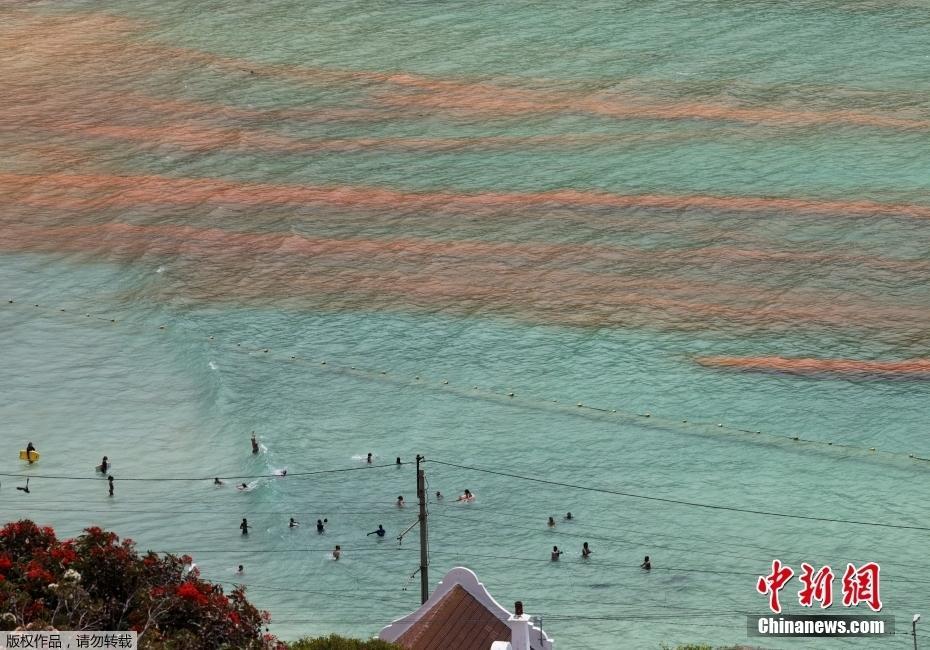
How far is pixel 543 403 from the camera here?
108m

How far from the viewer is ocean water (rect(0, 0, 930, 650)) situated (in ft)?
309

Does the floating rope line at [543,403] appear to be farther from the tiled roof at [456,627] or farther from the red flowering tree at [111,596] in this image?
the red flowering tree at [111,596]

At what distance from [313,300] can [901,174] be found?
1893 inches

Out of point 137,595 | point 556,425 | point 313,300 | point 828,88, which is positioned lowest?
point 137,595

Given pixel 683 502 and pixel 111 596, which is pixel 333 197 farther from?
pixel 111 596

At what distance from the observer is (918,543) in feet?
302

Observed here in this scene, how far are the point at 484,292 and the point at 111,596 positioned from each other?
7905cm

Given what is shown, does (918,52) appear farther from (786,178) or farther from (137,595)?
(137,595)

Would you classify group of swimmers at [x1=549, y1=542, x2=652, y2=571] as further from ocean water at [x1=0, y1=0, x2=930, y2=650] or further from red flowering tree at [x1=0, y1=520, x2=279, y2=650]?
red flowering tree at [x1=0, y1=520, x2=279, y2=650]

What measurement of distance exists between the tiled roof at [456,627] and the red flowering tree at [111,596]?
39.3ft

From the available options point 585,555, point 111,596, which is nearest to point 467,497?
point 585,555

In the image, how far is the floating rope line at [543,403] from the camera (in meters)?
103

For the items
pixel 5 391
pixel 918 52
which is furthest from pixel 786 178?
pixel 5 391

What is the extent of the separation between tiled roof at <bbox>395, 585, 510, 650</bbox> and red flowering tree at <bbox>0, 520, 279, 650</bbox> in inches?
471
